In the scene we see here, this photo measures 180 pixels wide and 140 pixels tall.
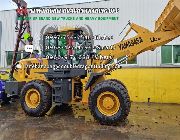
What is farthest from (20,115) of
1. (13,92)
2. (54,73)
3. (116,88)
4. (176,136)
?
(176,136)

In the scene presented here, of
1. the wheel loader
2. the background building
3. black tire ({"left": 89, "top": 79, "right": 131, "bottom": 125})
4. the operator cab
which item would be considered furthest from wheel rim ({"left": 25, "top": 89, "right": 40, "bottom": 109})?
the background building

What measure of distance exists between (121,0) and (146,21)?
1.71 metres

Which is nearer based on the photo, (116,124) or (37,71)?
(116,124)

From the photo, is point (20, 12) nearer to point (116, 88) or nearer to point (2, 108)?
point (2, 108)

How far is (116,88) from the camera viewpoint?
8.60m

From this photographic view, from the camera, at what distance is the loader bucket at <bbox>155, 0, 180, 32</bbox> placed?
7601 mm

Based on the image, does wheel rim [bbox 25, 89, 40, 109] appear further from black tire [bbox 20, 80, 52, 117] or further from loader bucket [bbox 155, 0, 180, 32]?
loader bucket [bbox 155, 0, 180, 32]

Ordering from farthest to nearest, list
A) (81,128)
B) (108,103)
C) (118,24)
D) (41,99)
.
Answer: (118,24) < (41,99) < (108,103) < (81,128)

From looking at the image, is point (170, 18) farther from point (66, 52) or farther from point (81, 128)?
point (81, 128)

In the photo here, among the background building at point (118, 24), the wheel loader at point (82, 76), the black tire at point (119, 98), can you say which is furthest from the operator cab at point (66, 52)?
the background building at point (118, 24)

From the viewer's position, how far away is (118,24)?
50.4 feet

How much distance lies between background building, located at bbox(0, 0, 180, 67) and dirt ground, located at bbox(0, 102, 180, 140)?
14.4ft

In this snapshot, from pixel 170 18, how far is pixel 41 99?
4866 mm

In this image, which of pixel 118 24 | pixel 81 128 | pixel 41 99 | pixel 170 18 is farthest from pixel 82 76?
pixel 118 24
